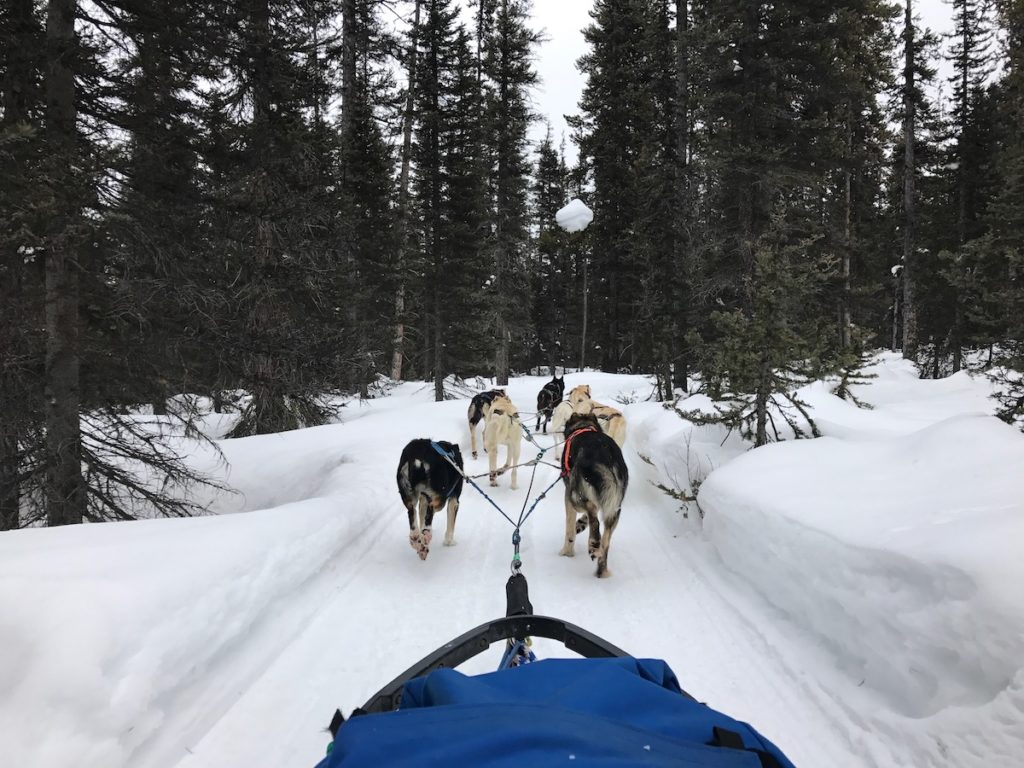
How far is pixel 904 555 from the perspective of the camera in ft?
10.7

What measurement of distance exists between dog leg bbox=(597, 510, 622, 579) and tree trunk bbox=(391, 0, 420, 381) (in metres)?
18.3

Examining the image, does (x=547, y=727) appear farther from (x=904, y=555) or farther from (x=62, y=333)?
(x=62, y=333)

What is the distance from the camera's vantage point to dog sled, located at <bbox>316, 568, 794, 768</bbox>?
1252 mm

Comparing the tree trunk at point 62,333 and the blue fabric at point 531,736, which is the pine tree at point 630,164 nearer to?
the tree trunk at point 62,333

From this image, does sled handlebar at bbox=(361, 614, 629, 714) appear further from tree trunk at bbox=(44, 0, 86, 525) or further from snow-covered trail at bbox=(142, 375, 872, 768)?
tree trunk at bbox=(44, 0, 86, 525)

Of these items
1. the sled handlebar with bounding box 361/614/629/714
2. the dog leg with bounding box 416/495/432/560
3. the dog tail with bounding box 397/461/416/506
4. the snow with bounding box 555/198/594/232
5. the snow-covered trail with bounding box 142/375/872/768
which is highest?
the snow with bounding box 555/198/594/232

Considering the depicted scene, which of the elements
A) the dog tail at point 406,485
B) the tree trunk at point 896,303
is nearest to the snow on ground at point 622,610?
the dog tail at point 406,485

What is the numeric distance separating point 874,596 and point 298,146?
458 inches

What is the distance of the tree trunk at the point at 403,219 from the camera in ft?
71.4

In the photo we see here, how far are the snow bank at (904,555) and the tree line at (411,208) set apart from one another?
1884mm

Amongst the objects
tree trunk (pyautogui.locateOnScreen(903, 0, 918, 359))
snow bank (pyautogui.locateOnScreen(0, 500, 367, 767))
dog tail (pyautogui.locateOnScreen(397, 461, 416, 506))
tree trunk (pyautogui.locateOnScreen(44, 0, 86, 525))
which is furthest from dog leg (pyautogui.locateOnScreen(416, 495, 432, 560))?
tree trunk (pyautogui.locateOnScreen(903, 0, 918, 359))

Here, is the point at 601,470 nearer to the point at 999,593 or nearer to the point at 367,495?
the point at 999,593

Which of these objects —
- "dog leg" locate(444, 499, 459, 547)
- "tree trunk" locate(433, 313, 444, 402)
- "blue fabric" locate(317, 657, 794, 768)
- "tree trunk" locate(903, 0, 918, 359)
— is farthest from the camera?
"tree trunk" locate(433, 313, 444, 402)

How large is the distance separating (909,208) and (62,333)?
26317 mm
